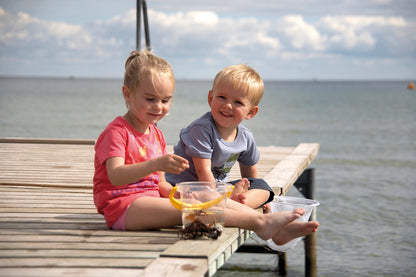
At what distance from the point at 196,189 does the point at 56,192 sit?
6.03ft

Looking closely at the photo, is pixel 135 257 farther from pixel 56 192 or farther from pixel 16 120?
pixel 16 120

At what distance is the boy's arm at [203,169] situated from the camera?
338cm

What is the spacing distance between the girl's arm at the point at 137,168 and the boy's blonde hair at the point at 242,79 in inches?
35.3

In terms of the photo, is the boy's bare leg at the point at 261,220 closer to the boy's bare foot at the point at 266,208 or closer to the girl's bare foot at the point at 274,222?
the girl's bare foot at the point at 274,222

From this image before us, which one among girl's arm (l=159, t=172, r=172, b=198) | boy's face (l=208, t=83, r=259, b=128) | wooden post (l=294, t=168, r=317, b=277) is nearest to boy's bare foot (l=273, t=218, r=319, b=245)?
girl's arm (l=159, t=172, r=172, b=198)

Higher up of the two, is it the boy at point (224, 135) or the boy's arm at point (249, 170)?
the boy at point (224, 135)

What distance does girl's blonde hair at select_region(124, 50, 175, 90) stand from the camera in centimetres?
311

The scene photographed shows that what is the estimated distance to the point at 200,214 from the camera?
282 centimetres

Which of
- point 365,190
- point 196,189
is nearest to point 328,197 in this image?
point 365,190

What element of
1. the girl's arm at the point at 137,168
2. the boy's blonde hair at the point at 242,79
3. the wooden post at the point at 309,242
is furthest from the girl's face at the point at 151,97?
the wooden post at the point at 309,242

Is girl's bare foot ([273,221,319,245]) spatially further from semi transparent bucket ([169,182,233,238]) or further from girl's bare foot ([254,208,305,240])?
semi transparent bucket ([169,182,233,238])

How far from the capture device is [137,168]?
9.48 ft

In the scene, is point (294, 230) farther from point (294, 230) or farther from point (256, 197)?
point (256, 197)

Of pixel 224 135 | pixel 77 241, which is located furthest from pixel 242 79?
pixel 77 241
